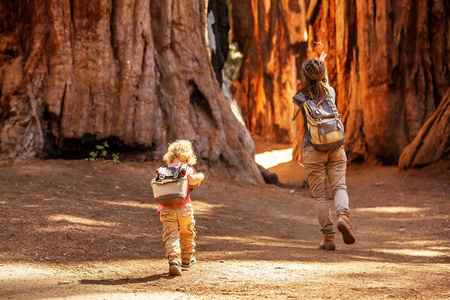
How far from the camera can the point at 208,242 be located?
5.95 meters

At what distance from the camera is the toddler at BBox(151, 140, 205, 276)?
14.6ft

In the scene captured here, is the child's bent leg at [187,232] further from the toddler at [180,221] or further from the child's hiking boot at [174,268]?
the child's hiking boot at [174,268]

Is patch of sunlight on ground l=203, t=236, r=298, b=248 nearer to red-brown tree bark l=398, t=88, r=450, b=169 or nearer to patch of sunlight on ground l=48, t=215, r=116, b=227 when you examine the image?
patch of sunlight on ground l=48, t=215, r=116, b=227

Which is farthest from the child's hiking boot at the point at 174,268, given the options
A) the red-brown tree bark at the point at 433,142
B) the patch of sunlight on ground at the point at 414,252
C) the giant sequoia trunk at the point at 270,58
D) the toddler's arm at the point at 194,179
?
the giant sequoia trunk at the point at 270,58

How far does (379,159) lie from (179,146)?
477 inches

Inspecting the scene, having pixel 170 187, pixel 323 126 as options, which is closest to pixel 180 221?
pixel 170 187

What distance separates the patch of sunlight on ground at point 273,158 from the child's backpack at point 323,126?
545 inches

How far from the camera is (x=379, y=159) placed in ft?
52.1

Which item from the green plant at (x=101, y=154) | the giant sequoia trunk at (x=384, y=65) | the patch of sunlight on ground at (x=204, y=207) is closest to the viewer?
the patch of sunlight on ground at (x=204, y=207)

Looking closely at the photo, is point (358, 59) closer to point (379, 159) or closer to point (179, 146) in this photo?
point (379, 159)

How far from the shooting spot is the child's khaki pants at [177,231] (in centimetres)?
442

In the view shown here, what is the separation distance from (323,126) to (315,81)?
1.81 feet

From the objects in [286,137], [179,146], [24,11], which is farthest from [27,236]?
[286,137]

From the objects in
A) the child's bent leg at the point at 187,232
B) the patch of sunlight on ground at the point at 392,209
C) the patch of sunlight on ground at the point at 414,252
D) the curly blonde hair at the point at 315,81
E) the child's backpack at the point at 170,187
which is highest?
the curly blonde hair at the point at 315,81
